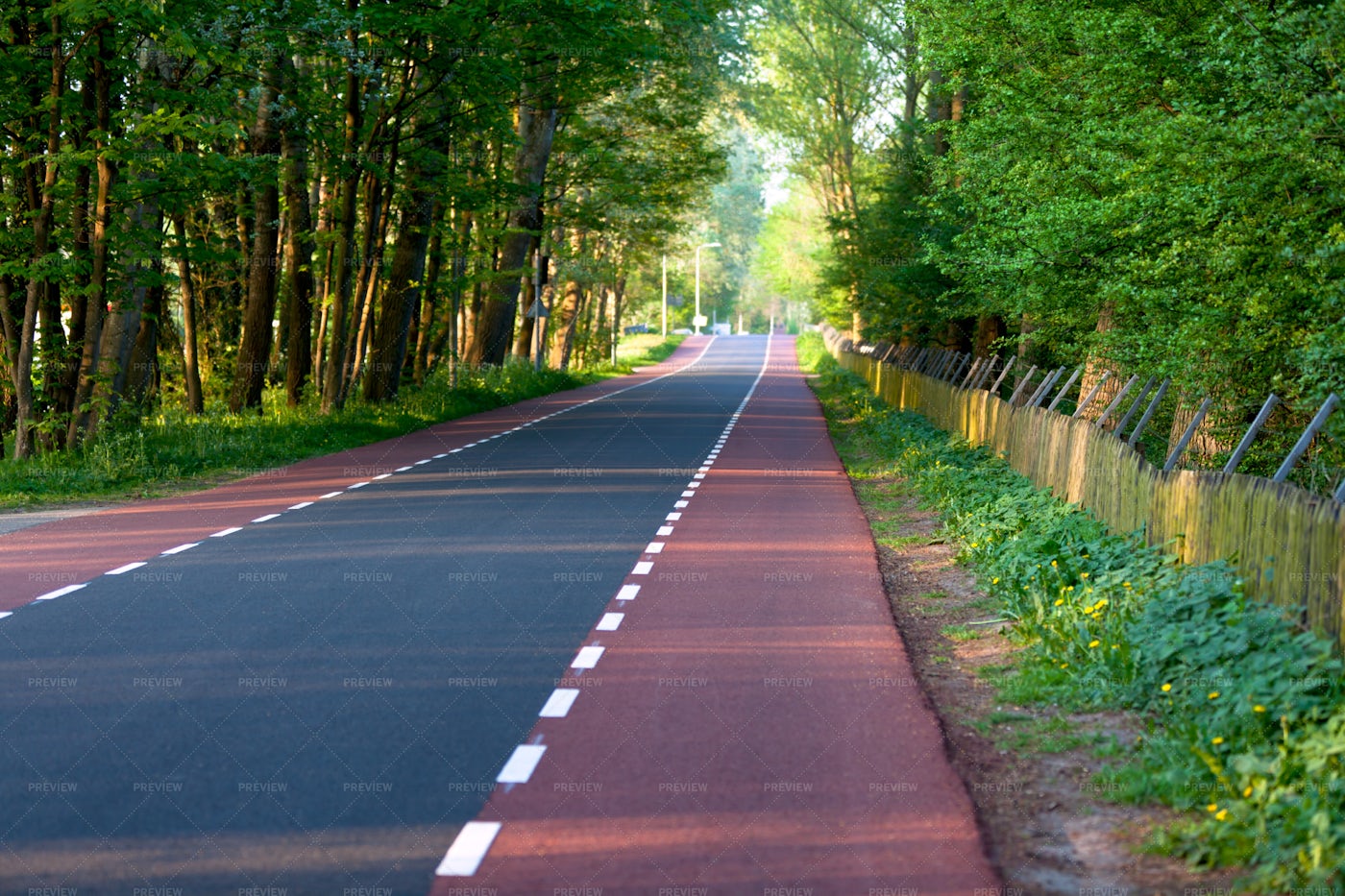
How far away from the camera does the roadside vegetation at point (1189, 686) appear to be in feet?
17.9

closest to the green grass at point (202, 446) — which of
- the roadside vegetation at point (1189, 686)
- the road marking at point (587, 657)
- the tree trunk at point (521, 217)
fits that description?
the tree trunk at point (521, 217)

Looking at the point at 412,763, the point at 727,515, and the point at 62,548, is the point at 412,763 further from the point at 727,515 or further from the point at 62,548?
the point at 727,515

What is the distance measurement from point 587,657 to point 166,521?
7.94 meters

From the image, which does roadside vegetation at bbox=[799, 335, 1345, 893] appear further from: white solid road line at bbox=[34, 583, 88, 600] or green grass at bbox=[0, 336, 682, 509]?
green grass at bbox=[0, 336, 682, 509]

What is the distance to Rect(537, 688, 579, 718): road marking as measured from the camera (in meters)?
7.51

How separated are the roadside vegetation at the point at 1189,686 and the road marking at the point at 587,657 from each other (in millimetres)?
2486

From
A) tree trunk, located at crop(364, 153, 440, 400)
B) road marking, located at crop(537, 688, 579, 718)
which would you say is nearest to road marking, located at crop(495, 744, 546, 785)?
road marking, located at crop(537, 688, 579, 718)

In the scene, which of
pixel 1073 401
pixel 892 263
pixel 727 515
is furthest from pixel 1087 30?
pixel 892 263

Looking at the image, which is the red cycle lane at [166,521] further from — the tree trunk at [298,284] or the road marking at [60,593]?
the tree trunk at [298,284]

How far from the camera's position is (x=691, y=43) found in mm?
39906

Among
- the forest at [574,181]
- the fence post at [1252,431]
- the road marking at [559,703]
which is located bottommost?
the road marking at [559,703]

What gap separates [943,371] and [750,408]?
11365 mm

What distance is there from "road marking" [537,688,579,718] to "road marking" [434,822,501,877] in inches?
67.6

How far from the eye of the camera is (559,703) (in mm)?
7738
